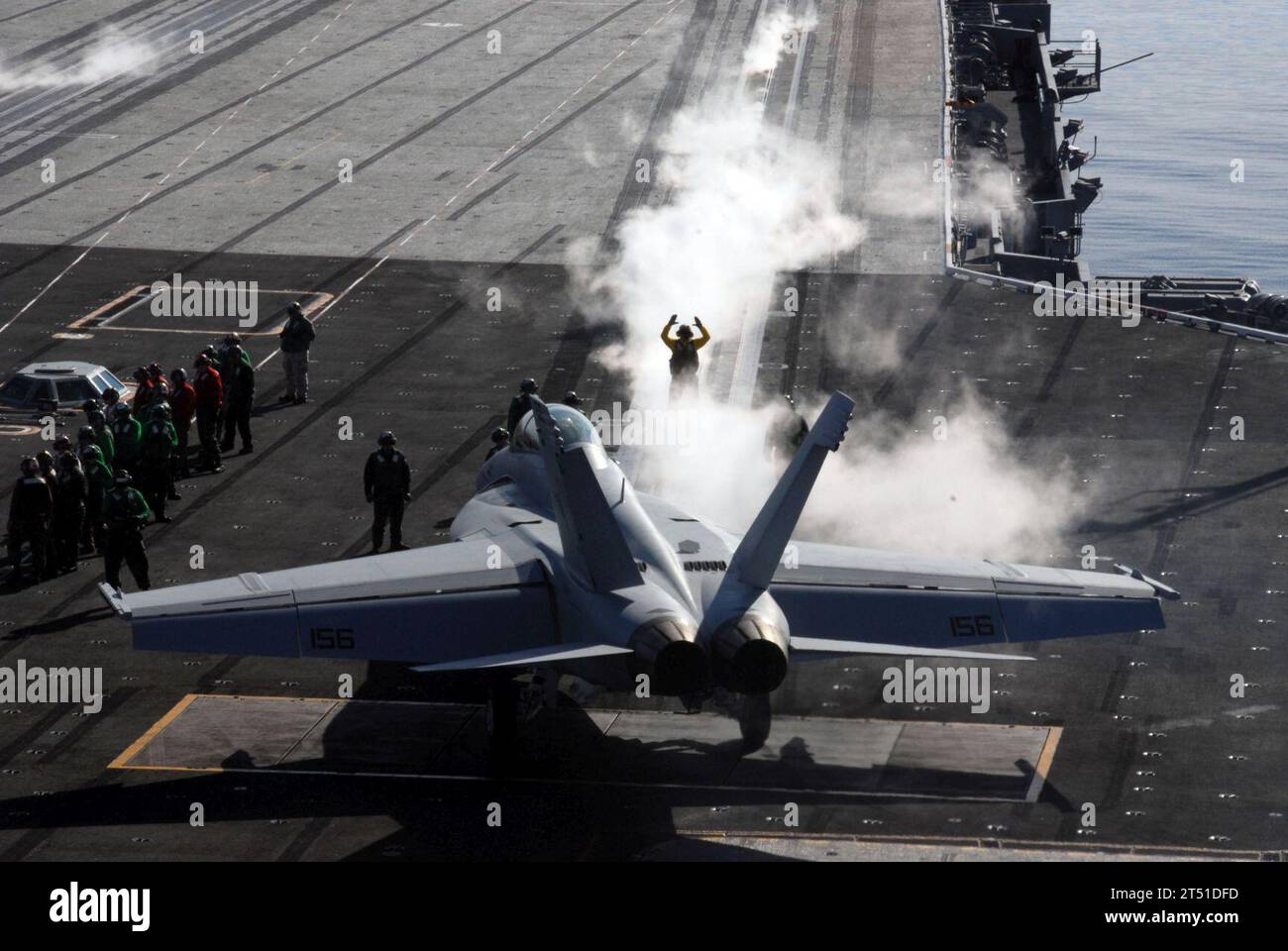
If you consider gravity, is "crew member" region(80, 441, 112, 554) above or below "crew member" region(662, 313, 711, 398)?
below

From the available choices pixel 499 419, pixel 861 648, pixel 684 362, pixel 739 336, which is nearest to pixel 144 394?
pixel 499 419

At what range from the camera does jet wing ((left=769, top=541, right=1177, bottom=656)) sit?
882 inches

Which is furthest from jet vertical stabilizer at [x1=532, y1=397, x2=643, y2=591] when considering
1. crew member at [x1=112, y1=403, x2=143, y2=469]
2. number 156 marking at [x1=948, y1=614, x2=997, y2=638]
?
crew member at [x1=112, y1=403, x2=143, y2=469]

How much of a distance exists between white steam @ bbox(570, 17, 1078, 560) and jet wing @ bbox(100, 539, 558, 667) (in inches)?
Answer: 331

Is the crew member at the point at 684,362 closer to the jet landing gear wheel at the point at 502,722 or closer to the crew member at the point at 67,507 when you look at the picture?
the crew member at the point at 67,507

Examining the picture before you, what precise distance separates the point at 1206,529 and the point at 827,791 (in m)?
11.6

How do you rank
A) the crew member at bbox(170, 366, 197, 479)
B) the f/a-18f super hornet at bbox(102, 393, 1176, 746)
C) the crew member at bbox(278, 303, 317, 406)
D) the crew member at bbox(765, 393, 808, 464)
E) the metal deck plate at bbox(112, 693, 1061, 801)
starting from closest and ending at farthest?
1. the f/a-18f super hornet at bbox(102, 393, 1176, 746)
2. the metal deck plate at bbox(112, 693, 1061, 801)
3. the crew member at bbox(765, 393, 808, 464)
4. the crew member at bbox(170, 366, 197, 479)
5. the crew member at bbox(278, 303, 317, 406)

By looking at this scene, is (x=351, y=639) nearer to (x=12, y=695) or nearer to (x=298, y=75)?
(x=12, y=695)

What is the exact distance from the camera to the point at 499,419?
122 ft

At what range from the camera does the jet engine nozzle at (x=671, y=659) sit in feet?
66.2

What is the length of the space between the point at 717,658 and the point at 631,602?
4.18 ft

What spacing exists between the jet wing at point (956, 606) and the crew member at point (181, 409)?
1519 cm

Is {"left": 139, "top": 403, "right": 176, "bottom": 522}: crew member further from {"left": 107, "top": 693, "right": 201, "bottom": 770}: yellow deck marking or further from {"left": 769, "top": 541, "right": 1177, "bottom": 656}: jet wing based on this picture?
{"left": 769, "top": 541, "right": 1177, "bottom": 656}: jet wing

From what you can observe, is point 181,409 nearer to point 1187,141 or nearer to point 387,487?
point 387,487
